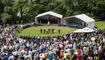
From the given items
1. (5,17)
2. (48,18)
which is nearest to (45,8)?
(48,18)

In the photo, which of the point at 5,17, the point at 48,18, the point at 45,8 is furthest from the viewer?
the point at 45,8

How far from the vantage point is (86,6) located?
53.6 metres

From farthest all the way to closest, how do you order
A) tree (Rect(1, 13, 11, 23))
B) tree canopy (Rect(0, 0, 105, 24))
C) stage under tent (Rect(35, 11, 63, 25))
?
1. tree canopy (Rect(0, 0, 105, 24))
2. tree (Rect(1, 13, 11, 23))
3. stage under tent (Rect(35, 11, 63, 25))

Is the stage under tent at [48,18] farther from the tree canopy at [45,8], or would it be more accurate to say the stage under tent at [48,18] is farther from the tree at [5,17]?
the tree at [5,17]

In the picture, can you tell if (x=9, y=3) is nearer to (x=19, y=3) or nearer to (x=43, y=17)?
(x=19, y=3)

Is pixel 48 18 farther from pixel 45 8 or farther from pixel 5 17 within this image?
pixel 45 8

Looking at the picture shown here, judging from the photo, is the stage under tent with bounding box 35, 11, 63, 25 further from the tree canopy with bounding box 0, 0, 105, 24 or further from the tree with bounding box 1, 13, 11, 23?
the tree with bounding box 1, 13, 11, 23

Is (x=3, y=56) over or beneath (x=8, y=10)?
over

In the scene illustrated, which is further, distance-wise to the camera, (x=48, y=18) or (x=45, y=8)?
(x=45, y=8)

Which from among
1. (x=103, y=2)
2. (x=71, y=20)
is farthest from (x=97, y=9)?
(x=71, y=20)

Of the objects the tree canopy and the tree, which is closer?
the tree

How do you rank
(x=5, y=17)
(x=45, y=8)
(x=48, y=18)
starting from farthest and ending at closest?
(x=45, y=8) < (x=5, y=17) < (x=48, y=18)

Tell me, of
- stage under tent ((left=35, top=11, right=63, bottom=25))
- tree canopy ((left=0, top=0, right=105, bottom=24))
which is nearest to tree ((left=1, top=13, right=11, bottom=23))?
tree canopy ((left=0, top=0, right=105, bottom=24))

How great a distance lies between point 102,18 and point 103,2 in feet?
18.4
